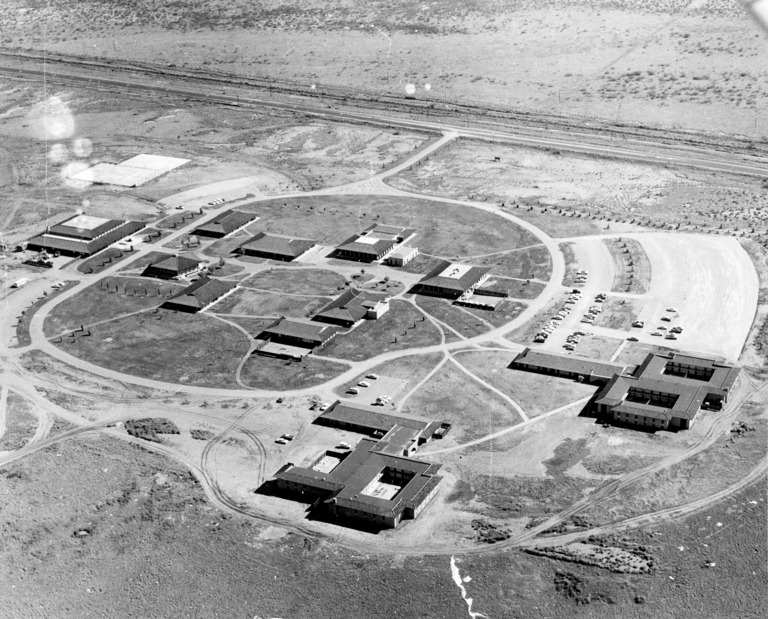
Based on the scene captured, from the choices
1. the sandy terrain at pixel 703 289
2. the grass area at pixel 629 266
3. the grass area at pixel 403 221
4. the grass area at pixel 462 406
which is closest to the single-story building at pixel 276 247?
Answer: the grass area at pixel 403 221

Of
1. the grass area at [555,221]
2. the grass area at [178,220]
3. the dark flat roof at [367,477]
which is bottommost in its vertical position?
the dark flat roof at [367,477]

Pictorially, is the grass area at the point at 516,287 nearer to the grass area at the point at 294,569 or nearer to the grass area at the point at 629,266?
the grass area at the point at 629,266

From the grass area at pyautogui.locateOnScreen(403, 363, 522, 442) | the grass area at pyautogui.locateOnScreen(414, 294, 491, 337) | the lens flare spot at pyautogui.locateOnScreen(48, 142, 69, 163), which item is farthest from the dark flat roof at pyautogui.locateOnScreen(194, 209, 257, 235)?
the grass area at pyautogui.locateOnScreen(403, 363, 522, 442)

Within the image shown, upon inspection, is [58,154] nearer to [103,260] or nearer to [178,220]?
[178,220]

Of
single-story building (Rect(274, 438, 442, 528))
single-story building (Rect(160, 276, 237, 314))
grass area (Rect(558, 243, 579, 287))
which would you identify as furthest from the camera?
grass area (Rect(558, 243, 579, 287))

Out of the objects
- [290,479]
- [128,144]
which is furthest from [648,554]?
[128,144]

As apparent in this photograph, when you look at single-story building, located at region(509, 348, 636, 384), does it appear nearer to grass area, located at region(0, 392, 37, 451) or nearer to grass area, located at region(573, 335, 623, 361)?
grass area, located at region(573, 335, 623, 361)
